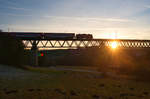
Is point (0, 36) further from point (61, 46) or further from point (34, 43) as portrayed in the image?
point (61, 46)

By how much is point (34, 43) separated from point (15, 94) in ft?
135

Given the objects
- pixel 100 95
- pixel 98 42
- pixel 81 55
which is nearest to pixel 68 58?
pixel 81 55

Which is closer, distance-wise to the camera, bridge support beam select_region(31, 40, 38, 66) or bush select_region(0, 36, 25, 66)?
bush select_region(0, 36, 25, 66)

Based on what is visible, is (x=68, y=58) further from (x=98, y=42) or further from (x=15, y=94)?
(x=15, y=94)

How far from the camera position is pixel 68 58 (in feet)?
213

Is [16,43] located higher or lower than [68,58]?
higher

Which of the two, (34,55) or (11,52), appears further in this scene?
(34,55)

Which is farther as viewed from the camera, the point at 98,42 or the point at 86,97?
the point at 98,42

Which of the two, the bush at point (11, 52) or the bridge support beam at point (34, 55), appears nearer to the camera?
the bush at point (11, 52)

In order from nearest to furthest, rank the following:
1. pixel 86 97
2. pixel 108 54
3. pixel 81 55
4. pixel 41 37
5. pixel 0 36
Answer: pixel 86 97, pixel 0 36, pixel 41 37, pixel 108 54, pixel 81 55

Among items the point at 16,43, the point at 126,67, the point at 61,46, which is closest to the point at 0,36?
the point at 16,43

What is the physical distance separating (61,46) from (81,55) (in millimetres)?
12810

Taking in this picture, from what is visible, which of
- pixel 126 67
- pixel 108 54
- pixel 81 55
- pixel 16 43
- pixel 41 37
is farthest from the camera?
pixel 81 55

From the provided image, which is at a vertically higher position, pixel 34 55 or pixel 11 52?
pixel 11 52
